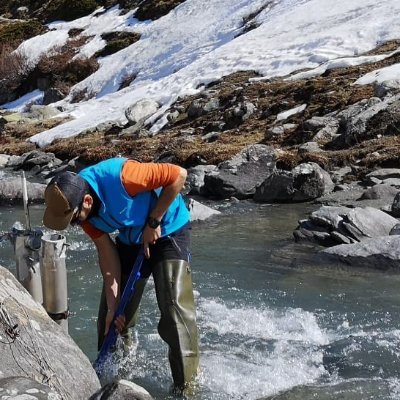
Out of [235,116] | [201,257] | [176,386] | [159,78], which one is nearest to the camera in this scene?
[176,386]

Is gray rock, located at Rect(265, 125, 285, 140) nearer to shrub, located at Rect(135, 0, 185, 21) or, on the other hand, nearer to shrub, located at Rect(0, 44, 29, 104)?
shrub, located at Rect(135, 0, 185, 21)

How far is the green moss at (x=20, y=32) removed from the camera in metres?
52.4

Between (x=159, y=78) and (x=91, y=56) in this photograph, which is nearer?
(x=159, y=78)

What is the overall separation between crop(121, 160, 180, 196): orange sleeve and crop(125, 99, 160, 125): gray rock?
24737 mm

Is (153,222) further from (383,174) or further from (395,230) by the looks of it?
(383,174)

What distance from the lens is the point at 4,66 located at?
47.5 meters

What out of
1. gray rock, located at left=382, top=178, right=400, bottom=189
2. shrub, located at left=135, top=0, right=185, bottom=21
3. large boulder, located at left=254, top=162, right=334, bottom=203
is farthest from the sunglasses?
shrub, located at left=135, top=0, right=185, bottom=21

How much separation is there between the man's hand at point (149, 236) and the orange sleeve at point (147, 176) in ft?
1.18

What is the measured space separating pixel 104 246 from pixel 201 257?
544cm

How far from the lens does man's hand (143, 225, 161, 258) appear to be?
5.52m

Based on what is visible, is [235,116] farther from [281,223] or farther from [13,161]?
[281,223]

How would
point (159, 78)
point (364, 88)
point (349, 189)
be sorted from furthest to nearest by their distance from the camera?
point (159, 78) < point (364, 88) < point (349, 189)

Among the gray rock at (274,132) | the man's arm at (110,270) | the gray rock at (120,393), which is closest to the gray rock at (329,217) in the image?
the man's arm at (110,270)

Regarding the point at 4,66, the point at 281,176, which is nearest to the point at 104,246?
the point at 281,176
